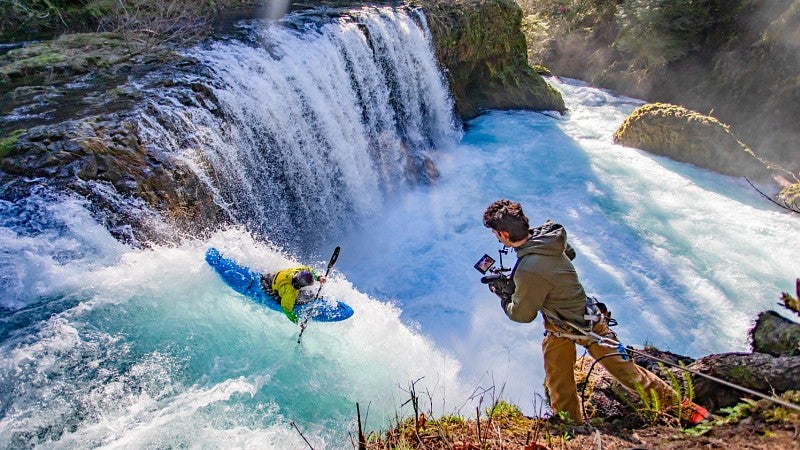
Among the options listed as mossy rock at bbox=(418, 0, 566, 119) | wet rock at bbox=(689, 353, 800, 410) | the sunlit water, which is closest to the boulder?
wet rock at bbox=(689, 353, 800, 410)

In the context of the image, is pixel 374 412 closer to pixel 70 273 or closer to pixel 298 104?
pixel 70 273

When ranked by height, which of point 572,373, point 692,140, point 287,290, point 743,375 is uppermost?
point 743,375

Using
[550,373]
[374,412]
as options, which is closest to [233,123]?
[374,412]

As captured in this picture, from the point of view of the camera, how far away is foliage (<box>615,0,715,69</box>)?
13.7m

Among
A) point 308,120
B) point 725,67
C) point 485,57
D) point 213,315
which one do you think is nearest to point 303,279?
point 213,315

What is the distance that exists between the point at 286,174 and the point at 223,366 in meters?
3.53

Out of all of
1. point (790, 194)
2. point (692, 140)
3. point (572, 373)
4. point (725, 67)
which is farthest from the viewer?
point (725, 67)

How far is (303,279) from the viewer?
4.78m

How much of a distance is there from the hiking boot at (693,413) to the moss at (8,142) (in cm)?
601

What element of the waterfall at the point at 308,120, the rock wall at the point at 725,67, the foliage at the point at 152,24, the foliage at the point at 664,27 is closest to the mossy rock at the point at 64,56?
the foliage at the point at 152,24

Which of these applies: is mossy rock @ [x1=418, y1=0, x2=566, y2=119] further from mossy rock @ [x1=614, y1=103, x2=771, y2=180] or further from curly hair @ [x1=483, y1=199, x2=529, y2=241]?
curly hair @ [x1=483, y1=199, x2=529, y2=241]

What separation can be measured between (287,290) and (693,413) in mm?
3442

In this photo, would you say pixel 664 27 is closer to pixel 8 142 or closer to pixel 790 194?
pixel 790 194

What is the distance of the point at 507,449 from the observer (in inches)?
113
